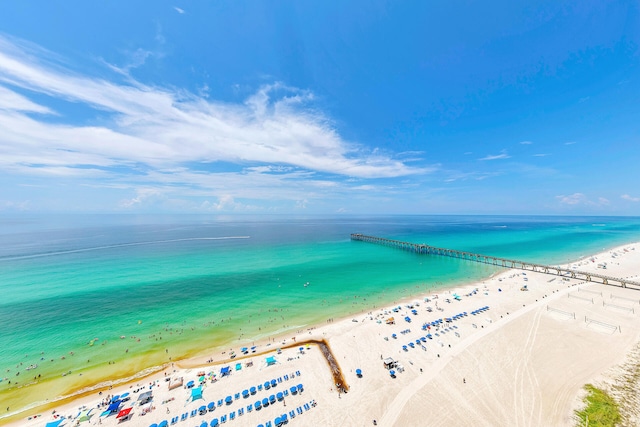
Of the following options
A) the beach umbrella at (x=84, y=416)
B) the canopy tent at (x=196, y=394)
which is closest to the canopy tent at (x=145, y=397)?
the beach umbrella at (x=84, y=416)

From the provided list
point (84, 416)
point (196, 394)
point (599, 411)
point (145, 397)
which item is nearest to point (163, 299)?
point (84, 416)

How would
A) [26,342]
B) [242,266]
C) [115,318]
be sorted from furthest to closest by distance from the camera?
1. [242,266]
2. [115,318]
3. [26,342]

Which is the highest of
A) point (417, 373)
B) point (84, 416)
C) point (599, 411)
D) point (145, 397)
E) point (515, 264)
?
point (515, 264)

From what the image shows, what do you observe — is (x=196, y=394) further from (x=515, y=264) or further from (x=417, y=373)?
(x=515, y=264)

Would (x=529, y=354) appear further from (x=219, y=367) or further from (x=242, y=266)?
(x=242, y=266)

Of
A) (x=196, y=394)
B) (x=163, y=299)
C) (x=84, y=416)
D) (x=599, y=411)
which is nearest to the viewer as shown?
(x=599, y=411)

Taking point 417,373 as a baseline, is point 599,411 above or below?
above

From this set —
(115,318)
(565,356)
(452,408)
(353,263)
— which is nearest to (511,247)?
(353,263)
